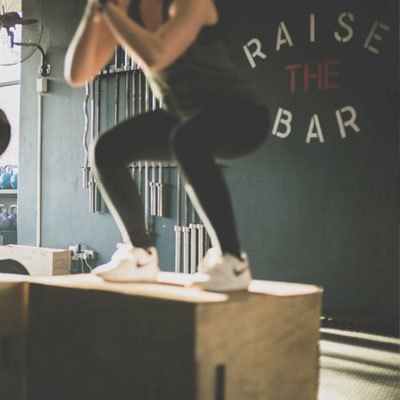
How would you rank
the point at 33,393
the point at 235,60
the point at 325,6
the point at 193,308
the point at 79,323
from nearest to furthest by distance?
A: the point at 193,308
the point at 79,323
the point at 33,393
the point at 325,6
the point at 235,60

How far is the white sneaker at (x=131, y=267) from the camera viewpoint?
5.18 feet

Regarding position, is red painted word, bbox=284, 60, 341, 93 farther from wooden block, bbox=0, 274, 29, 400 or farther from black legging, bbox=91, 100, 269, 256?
wooden block, bbox=0, 274, 29, 400

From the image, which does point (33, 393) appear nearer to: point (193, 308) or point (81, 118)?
point (193, 308)

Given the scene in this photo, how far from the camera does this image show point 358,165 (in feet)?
11.8

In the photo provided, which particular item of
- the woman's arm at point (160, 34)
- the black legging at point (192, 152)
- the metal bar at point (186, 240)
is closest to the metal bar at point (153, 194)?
the metal bar at point (186, 240)

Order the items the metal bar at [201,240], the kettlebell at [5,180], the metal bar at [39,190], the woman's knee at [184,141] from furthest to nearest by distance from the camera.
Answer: the kettlebell at [5,180] → the metal bar at [39,190] → the metal bar at [201,240] → the woman's knee at [184,141]

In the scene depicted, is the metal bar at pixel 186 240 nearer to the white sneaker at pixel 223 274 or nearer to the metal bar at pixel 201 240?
the metal bar at pixel 201 240

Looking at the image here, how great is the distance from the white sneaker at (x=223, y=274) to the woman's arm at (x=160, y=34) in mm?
549

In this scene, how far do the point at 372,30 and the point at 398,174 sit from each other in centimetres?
101

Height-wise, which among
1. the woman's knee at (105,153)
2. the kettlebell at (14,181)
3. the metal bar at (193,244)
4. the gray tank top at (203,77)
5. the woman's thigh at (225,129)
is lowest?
Result: the metal bar at (193,244)

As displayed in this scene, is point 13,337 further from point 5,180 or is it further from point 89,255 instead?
point 5,180

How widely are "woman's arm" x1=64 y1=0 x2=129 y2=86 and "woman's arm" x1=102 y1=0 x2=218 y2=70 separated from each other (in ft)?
0.42

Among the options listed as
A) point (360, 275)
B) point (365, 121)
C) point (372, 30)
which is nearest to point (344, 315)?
point (360, 275)

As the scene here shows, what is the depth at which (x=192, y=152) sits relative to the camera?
1397 mm
